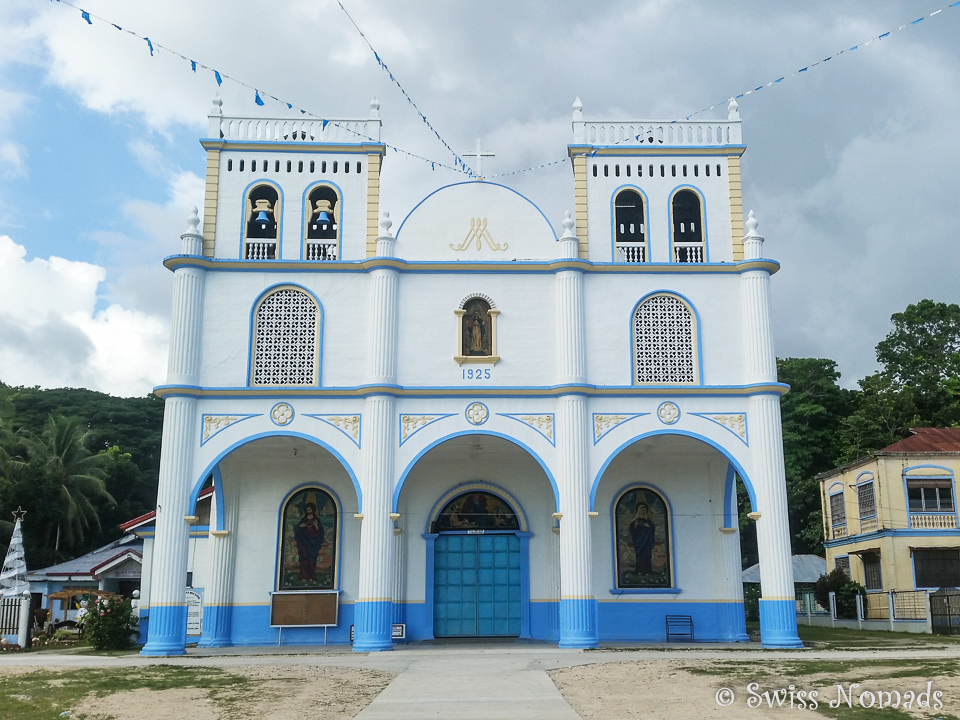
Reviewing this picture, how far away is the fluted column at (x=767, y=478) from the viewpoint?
62.0 ft

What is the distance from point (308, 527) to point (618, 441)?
718 centimetres

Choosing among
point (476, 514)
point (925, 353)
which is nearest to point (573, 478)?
point (476, 514)

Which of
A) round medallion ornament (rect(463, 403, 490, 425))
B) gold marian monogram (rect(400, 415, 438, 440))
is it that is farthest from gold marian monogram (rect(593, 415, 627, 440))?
gold marian monogram (rect(400, 415, 438, 440))

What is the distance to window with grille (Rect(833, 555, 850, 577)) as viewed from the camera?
33.3m

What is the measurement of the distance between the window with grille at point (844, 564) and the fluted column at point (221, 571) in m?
21.8

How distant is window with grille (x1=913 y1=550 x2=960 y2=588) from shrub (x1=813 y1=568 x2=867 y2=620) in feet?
6.56

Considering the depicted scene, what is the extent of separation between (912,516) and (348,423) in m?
19.3

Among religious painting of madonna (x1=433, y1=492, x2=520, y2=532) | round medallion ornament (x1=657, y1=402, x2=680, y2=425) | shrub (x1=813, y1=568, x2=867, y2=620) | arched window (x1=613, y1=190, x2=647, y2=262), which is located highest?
arched window (x1=613, y1=190, x2=647, y2=262)

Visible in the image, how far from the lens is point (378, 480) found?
757 inches

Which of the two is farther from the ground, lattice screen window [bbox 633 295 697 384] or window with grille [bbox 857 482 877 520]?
lattice screen window [bbox 633 295 697 384]

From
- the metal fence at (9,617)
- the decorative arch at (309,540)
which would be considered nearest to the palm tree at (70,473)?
the metal fence at (9,617)

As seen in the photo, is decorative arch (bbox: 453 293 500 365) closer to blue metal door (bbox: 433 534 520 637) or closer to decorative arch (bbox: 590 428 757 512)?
decorative arch (bbox: 590 428 757 512)

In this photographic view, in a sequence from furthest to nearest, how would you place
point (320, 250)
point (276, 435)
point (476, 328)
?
1. point (320, 250)
2. point (476, 328)
3. point (276, 435)

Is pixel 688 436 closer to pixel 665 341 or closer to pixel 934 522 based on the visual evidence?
pixel 665 341
